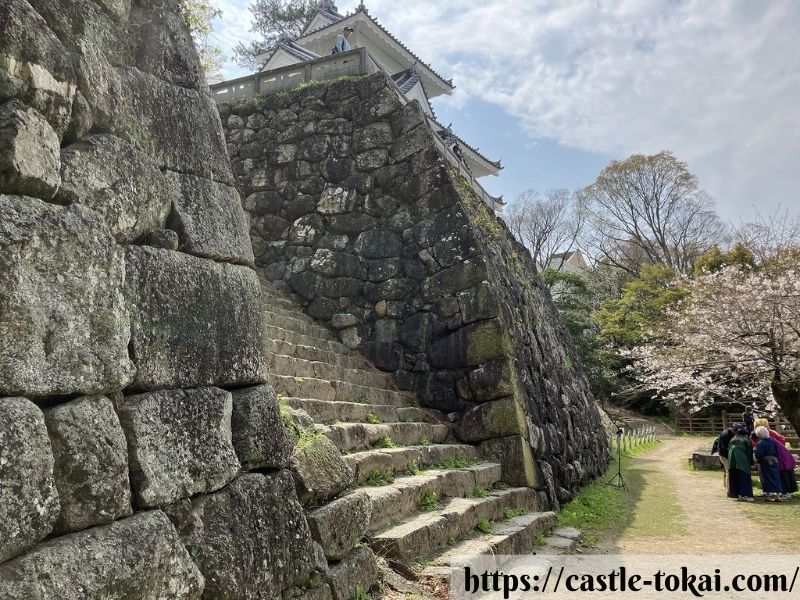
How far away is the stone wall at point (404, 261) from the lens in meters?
7.01

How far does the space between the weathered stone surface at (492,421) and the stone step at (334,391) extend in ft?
2.29

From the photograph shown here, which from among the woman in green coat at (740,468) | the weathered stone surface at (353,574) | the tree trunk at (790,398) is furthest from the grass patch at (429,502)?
the tree trunk at (790,398)

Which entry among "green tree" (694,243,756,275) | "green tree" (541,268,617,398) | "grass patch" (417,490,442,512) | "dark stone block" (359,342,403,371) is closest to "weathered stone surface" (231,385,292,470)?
"grass patch" (417,490,442,512)

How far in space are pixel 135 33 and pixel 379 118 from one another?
5.79 m

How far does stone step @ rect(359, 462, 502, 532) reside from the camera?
4062 millimetres

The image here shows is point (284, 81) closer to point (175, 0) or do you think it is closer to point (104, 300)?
point (175, 0)

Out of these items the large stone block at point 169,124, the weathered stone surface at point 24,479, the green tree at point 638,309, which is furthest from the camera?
the green tree at point 638,309

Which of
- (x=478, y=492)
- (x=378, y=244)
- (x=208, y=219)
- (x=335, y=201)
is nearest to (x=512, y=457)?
(x=478, y=492)

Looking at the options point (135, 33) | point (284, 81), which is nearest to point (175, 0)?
point (135, 33)

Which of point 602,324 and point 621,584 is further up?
point 602,324

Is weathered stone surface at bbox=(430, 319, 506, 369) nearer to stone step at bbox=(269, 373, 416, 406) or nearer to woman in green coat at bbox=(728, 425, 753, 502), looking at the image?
stone step at bbox=(269, 373, 416, 406)

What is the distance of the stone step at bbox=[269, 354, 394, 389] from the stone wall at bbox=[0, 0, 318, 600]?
2258 mm

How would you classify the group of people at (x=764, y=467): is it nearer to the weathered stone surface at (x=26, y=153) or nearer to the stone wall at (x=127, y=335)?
the stone wall at (x=127, y=335)

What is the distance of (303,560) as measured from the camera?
2812 millimetres
